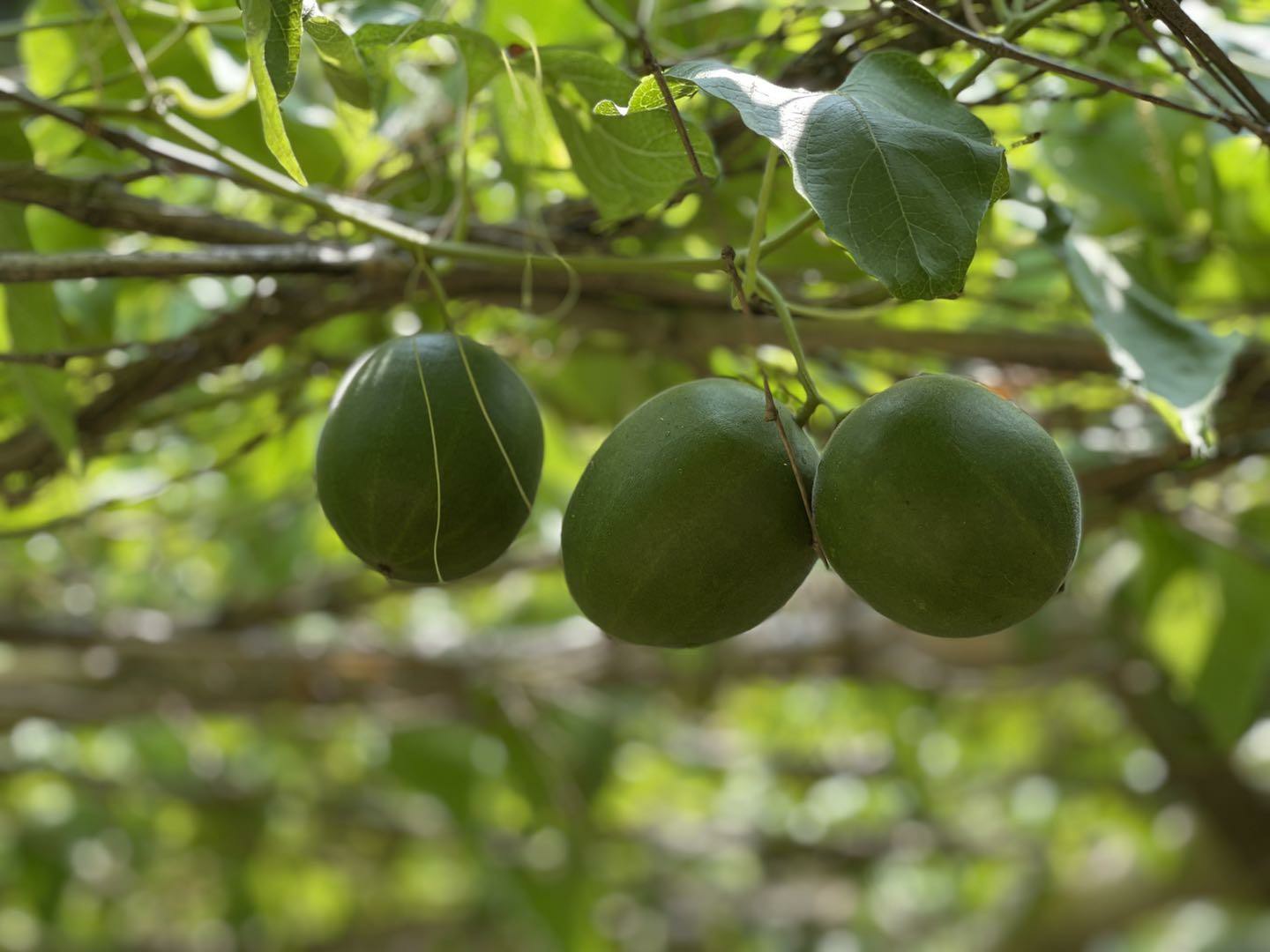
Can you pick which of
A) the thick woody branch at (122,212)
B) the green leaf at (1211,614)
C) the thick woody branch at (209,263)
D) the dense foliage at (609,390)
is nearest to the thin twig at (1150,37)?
the dense foliage at (609,390)

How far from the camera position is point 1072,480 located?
624mm

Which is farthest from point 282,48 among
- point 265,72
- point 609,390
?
point 609,390

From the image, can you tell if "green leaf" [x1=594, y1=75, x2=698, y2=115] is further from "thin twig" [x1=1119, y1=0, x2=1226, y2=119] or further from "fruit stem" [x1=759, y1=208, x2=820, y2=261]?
"thin twig" [x1=1119, y1=0, x2=1226, y2=119]

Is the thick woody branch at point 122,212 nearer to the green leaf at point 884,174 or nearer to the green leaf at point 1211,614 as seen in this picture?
the green leaf at point 884,174

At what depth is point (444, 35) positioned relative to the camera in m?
0.73

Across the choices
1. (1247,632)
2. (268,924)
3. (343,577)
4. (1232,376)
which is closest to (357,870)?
(268,924)

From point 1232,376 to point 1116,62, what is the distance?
36cm

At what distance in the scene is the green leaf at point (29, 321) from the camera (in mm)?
883

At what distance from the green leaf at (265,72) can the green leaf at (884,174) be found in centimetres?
20

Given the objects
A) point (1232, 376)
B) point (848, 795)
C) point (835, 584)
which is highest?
point (1232, 376)

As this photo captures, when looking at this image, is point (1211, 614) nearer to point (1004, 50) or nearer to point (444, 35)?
point (1004, 50)

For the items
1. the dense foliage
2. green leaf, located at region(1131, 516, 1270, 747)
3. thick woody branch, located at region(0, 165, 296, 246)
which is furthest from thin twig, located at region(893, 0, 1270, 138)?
green leaf, located at region(1131, 516, 1270, 747)

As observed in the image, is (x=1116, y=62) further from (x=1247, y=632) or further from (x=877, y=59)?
(x=1247, y=632)

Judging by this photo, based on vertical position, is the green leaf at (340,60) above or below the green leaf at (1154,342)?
above
